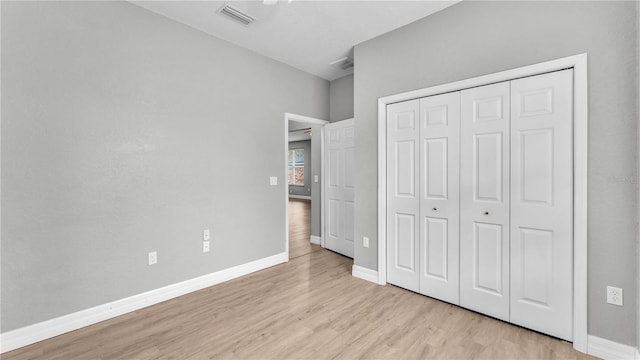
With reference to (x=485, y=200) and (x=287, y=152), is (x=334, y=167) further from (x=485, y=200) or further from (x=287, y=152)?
(x=485, y=200)

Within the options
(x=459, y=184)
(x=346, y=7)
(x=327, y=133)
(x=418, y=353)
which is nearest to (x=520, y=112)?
(x=459, y=184)

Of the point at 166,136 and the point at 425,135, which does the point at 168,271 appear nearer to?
the point at 166,136

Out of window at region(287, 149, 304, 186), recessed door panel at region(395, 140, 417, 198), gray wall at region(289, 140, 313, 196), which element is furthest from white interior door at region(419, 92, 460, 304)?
window at region(287, 149, 304, 186)

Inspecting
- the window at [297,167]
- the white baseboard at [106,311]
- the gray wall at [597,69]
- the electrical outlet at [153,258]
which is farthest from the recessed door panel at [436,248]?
the window at [297,167]

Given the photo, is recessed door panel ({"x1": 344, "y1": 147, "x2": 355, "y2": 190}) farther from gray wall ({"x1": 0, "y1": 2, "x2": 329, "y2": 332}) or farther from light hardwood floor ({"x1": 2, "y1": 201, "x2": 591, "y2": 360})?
light hardwood floor ({"x1": 2, "y1": 201, "x2": 591, "y2": 360})

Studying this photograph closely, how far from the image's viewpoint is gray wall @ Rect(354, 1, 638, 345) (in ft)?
5.77

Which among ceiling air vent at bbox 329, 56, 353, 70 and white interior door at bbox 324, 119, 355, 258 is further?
white interior door at bbox 324, 119, 355, 258

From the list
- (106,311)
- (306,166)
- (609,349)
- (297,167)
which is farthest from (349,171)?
(297,167)

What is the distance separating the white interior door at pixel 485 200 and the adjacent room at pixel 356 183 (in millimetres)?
17

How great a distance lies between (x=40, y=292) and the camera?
2051 mm

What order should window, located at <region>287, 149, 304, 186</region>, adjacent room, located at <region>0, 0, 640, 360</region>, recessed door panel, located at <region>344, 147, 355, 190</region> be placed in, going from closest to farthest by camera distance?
1. adjacent room, located at <region>0, 0, 640, 360</region>
2. recessed door panel, located at <region>344, 147, 355, 190</region>
3. window, located at <region>287, 149, 304, 186</region>

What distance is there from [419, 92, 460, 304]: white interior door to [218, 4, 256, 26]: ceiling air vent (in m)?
1.96

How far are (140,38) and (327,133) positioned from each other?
2672 millimetres

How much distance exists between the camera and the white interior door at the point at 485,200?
2256 mm
